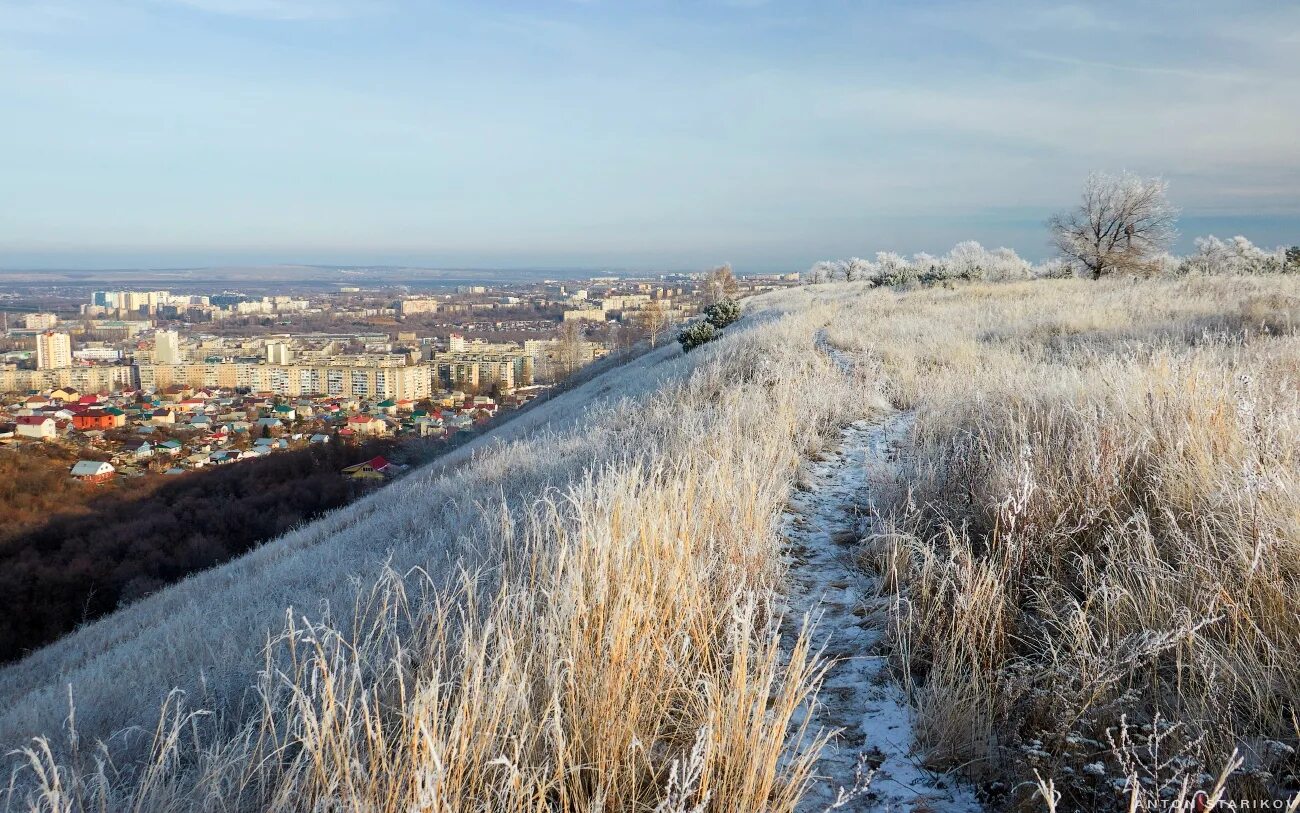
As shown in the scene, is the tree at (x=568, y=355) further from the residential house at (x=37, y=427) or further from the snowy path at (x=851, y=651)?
the snowy path at (x=851, y=651)

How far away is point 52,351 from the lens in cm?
4166

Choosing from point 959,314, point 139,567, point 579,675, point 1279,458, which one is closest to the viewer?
point 579,675

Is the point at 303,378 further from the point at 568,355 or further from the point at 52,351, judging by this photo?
the point at 568,355

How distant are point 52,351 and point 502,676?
52.7m

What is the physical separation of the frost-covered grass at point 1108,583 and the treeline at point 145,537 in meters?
13.2

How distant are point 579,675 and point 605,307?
6956 cm

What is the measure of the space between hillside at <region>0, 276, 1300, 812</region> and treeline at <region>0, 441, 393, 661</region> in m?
9.85

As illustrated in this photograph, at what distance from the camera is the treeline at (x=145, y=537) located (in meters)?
12.8

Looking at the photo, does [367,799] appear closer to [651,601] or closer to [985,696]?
[651,601]

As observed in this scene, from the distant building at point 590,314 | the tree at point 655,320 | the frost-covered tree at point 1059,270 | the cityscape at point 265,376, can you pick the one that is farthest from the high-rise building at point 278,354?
the frost-covered tree at point 1059,270

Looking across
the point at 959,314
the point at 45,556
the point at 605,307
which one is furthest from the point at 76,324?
the point at 959,314

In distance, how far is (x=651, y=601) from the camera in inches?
85.3

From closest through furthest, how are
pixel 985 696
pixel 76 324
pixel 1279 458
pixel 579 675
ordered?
pixel 579 675, pixel 985 696, pixel 1279 458, pixel 76 324

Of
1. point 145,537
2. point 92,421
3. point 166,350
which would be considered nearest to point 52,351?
point 166,350
